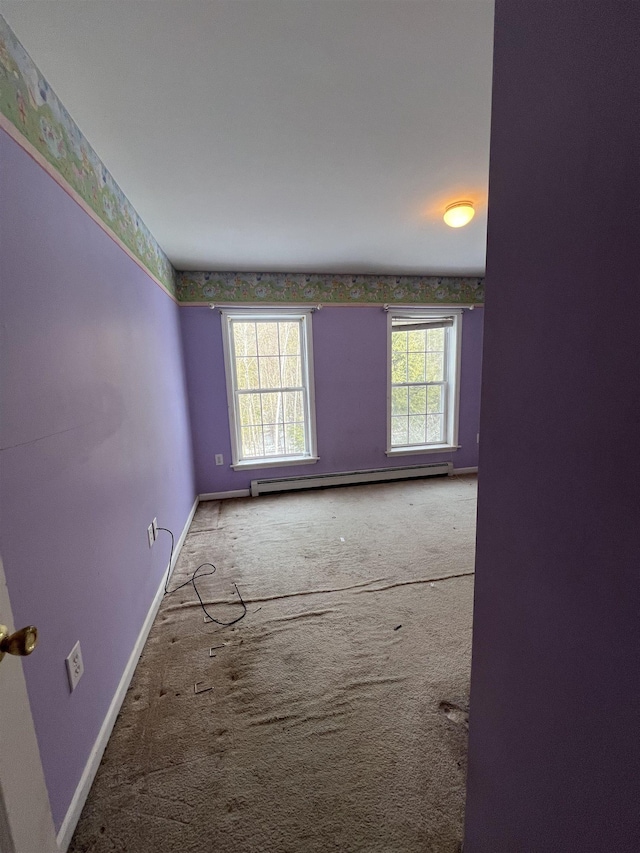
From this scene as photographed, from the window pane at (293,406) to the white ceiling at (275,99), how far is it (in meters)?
1.76

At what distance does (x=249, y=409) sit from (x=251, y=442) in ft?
1.23

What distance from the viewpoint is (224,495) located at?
350 cm

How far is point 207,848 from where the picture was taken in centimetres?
91

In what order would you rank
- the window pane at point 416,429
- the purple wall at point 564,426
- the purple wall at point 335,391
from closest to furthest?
the purple wall at point 564,426
the purple wall at point 335,391
the window pane at point 416,429

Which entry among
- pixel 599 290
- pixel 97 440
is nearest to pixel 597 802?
pixel 599 290

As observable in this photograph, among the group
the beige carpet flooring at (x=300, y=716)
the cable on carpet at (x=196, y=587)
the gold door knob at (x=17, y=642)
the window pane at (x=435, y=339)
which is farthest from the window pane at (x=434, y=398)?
the gold door knob at (x=17, y=642)

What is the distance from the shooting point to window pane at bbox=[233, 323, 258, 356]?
338cm

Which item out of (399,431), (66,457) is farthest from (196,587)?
(399,431)

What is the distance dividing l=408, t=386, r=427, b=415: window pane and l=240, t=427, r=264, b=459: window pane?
1853 mm

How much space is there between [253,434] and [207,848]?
116 inches

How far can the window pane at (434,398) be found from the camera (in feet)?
13.0

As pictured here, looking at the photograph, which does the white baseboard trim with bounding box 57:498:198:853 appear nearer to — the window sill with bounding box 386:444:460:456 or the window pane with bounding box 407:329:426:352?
the window sill with bounding box 386:444:460:456

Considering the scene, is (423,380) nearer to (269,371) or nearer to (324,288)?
(324,288)

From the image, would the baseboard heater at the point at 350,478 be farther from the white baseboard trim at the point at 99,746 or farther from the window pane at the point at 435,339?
the white baseboard trim at the point at 99,746
